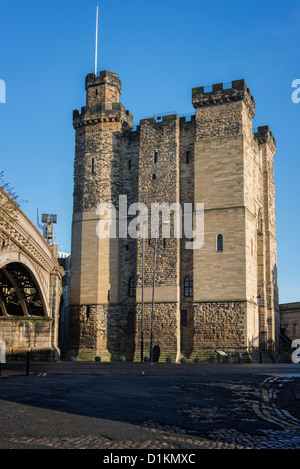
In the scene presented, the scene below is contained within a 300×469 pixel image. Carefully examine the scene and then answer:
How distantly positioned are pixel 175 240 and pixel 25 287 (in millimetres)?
10940

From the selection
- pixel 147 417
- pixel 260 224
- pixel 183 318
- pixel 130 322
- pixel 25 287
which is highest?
pixel 260 224

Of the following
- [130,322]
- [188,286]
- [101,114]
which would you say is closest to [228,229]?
[188,286]

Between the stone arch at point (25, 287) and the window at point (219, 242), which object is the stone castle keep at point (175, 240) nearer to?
the window at point (219, 242)

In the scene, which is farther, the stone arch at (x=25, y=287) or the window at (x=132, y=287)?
the window at (x=132, y=287)

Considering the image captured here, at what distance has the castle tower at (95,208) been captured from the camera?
122 ft

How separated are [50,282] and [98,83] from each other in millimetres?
16838

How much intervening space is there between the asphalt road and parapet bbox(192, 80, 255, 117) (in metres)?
26.8

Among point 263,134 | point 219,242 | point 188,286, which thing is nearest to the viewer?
point 219,242

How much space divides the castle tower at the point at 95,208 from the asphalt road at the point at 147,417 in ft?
77.1

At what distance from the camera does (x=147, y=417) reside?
843 centimetres

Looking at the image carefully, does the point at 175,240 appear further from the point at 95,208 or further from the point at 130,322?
the point at 130,322

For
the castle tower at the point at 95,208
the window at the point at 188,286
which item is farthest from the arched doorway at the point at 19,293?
the window at the point at 188,286

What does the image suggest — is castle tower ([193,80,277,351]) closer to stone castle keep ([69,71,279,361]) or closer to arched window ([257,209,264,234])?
stone castle keep ([69,71,279,361])
